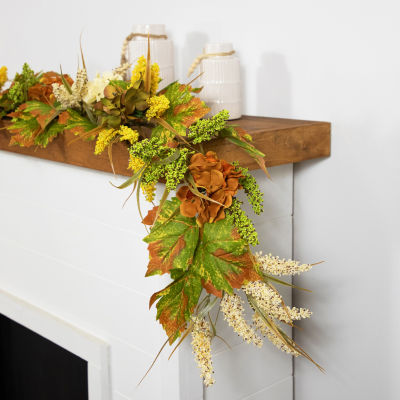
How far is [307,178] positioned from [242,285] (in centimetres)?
40

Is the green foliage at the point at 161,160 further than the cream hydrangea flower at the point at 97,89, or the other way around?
the cream hydrangea flower at the point at 97,89

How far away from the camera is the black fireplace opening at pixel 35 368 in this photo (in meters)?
1.54

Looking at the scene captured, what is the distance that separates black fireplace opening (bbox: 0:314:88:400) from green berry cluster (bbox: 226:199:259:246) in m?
0.75

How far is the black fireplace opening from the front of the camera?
1.54 metres

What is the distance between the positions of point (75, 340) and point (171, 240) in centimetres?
59

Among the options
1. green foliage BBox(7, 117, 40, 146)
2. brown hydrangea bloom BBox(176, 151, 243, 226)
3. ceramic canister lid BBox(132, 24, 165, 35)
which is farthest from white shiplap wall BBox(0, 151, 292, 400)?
ceramic canister lid BBox(132, 24, 165, 35)

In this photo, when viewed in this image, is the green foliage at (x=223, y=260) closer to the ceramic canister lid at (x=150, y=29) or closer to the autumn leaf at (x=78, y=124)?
the autumn leaf at (x=78, y=124)

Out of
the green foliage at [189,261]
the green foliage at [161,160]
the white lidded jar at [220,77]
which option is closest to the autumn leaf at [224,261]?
the green foliage at [189,261]

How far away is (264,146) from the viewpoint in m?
1.11

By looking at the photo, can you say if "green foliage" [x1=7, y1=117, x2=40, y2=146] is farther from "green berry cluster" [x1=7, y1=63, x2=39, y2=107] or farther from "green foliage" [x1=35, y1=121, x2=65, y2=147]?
"green berry cluster" [x1=7, y1=63, x2=39, y2=107]

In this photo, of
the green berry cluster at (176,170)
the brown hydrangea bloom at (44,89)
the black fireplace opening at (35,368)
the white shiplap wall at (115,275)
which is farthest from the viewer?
the black fireplace opening at (35,368)

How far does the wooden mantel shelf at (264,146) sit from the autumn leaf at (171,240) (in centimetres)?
14

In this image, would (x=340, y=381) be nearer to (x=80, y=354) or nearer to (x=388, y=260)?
(x=388, y=260)

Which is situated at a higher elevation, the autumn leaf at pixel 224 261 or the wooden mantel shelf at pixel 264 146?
the wooden mantel shelf at pixel 264 146
